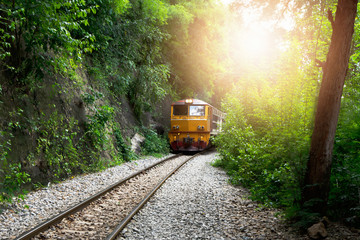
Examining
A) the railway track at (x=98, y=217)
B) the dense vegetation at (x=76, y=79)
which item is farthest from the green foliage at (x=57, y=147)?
the railway track at (x=98, y=217)

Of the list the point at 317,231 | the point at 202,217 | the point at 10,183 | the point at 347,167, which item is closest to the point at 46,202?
the point at 10,183

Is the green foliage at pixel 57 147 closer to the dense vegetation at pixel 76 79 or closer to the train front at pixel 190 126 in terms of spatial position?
the dense vegetation at pixel 76 79

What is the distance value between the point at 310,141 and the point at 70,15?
5.42 meters

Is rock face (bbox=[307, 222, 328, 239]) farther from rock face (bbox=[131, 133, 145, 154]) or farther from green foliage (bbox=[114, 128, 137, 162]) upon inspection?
rock face (bbox=[131, 133, 145, 154])

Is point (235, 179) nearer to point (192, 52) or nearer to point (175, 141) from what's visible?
point (175, 141)

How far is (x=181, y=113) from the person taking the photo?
16.4 m

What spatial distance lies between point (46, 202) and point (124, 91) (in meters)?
8.84

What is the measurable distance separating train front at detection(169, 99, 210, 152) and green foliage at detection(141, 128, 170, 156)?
0.65m

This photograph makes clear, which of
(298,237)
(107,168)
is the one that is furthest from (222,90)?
(298,237)

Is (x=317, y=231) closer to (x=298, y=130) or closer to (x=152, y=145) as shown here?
(x=298, y=130)

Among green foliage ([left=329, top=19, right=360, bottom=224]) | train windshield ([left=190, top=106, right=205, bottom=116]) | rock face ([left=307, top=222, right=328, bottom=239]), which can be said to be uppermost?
train windshield ([left=190, top=106, right=205, bottom=116])

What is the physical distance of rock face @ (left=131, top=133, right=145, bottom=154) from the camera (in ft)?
43.8

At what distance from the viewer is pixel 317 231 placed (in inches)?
140

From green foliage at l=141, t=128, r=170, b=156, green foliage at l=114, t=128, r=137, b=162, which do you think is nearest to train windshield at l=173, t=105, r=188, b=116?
green foliage at l=141, t=128, r=170, b=156
